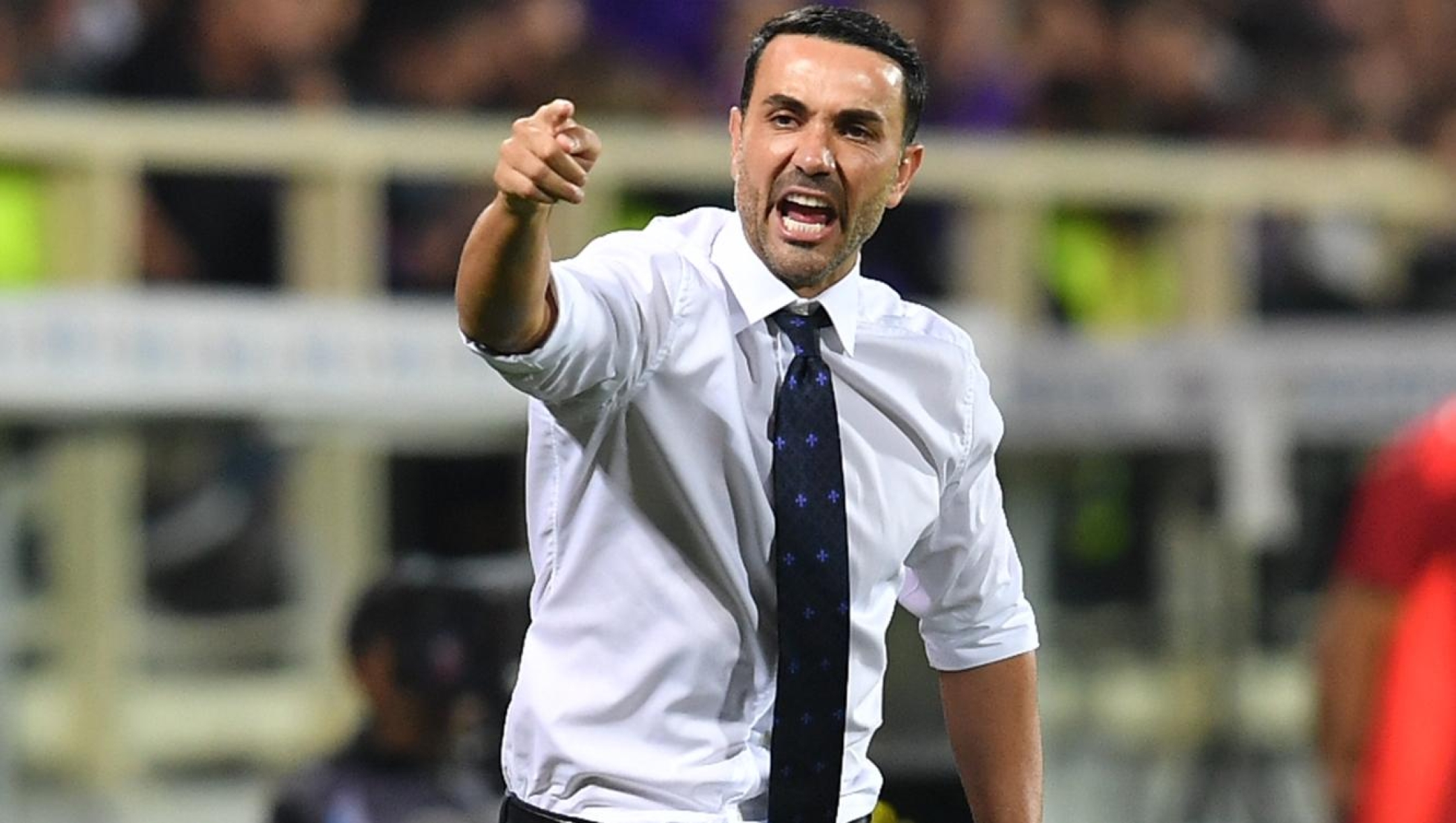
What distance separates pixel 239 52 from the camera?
256 inches

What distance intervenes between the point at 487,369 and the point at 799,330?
126 inches

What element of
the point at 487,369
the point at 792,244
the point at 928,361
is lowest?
the point at 487,369

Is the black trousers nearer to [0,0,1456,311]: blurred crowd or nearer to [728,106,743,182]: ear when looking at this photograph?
[728,106,743,182]: ear

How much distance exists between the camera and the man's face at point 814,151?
2.45m

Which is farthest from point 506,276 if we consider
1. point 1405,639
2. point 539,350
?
point 1405,639

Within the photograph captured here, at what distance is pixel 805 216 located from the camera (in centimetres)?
248

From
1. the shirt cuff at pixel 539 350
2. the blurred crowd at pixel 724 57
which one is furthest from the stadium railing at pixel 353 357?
the shirt cuff at pixel 539 350

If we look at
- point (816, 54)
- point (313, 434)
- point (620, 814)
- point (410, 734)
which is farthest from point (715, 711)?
point (313, 434)

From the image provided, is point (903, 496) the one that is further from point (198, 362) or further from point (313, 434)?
point (313, 434)

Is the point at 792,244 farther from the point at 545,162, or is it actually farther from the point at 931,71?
the point at 931,71

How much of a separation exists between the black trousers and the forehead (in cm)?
70

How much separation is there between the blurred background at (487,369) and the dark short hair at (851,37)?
7.49 feet

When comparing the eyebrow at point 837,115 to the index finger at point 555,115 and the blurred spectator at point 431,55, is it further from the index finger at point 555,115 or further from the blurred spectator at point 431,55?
the blurred spectator at point 431,55

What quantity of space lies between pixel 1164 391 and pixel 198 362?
274cm
